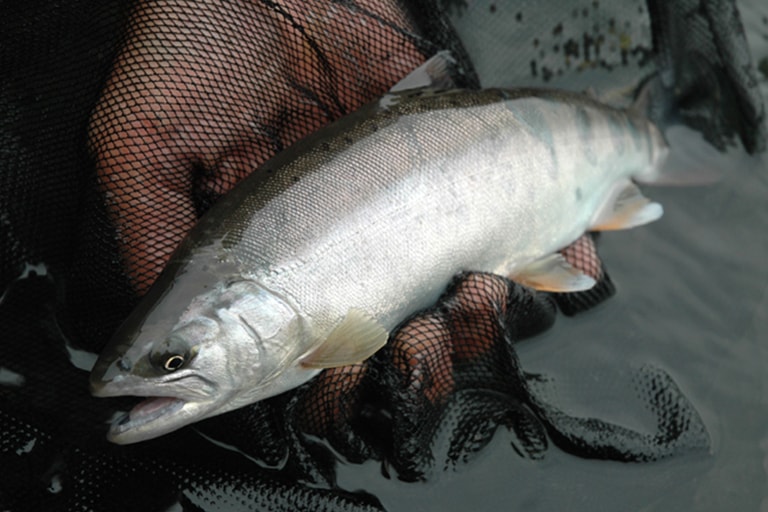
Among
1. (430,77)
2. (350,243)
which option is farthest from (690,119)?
(350,243)

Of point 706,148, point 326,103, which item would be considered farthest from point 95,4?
point 706,148

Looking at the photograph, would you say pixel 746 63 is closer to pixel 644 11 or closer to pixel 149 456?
pixel 644 11

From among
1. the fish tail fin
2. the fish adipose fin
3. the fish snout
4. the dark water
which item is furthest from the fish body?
the fish tail fin

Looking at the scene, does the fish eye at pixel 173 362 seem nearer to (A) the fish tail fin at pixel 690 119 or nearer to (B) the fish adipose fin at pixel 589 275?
(B) the fish adipose fin at pixel 589 275

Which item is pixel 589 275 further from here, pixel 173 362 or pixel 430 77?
pixel 173 362

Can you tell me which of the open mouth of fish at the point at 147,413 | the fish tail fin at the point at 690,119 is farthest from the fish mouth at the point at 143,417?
the fish tail fin at the point at 690,119

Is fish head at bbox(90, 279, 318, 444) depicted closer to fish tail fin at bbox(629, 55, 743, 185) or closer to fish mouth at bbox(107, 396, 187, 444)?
fish mouth at bbox(107, 396, 187, 444)
